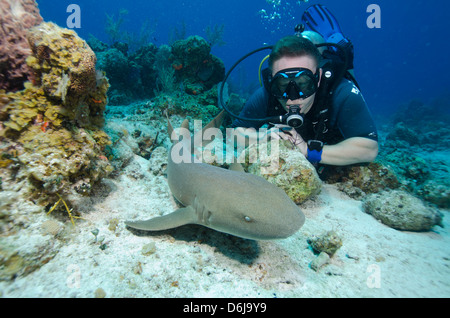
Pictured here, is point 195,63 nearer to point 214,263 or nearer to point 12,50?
point 12,50

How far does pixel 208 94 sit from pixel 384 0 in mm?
146182

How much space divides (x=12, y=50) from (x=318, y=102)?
4.69 meters

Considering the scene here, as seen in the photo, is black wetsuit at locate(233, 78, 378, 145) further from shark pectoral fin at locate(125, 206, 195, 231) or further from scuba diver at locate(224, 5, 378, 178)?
shark pectoral fin at locate(125, 206, 195, 231)

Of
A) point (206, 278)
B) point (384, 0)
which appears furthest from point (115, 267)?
point (384, 0)

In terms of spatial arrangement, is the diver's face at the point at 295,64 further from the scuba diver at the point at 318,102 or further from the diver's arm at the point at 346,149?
the diver's arm at the point at 346,149

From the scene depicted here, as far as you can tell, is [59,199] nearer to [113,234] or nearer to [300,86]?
[113,234]

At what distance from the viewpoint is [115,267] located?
1937 millimetres

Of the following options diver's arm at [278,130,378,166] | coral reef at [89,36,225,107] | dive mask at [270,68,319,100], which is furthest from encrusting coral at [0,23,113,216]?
coral reef at [89,36,225,107]

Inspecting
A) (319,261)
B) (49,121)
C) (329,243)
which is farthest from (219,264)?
(49,121)

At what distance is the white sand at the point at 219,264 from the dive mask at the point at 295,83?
227cm

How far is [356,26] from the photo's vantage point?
4525 inches

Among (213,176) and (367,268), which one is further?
(213,176)

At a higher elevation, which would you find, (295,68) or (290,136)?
(295,68)
